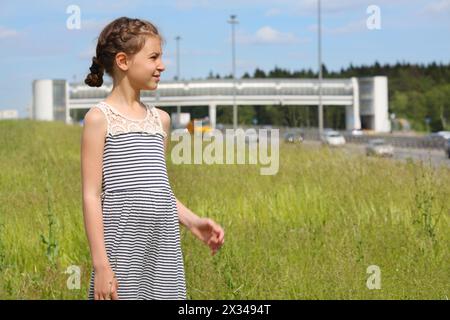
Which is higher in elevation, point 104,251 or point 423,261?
point 104,251

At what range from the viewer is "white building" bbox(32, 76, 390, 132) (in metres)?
95.2

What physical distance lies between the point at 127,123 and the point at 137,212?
1.07ft

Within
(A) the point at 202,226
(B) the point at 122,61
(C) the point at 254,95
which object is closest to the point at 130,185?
(A) the point at 202,226

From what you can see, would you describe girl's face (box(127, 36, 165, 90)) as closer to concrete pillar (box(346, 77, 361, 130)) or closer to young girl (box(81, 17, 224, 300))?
young girl (box(81, 17, 224, 300))

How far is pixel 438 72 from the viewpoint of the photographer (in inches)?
5281

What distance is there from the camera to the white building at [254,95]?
313 feet

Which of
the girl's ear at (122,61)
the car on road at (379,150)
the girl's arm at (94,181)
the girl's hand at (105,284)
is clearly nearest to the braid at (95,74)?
the girl's ear at (122,61)

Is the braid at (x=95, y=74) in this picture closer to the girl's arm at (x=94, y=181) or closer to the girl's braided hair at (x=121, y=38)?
the girl's braided hair at (x=121, y=38)

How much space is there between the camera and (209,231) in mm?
3709

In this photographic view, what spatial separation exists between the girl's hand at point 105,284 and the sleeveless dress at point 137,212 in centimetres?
9

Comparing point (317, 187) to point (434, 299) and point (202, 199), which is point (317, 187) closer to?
point (202, 199)

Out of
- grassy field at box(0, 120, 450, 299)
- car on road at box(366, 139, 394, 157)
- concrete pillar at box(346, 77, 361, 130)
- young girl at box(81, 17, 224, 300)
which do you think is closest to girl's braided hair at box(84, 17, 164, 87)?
young girl at box(81, 17, 224, 300)

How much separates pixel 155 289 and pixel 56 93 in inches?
4493
